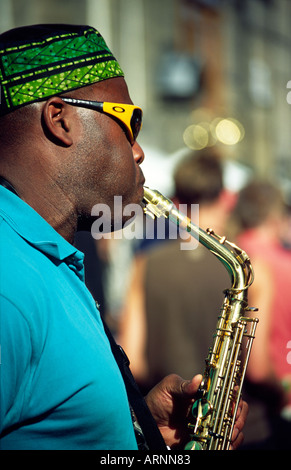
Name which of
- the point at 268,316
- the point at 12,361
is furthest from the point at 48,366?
the point at 268,316

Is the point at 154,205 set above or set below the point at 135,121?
below

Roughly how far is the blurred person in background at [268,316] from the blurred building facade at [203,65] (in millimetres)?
5031

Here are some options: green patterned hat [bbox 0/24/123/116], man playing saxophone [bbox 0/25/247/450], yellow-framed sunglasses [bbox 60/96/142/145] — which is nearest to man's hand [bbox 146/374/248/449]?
man playing saxophone [bbox 0/25/247/450]

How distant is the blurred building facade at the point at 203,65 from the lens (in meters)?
11.3

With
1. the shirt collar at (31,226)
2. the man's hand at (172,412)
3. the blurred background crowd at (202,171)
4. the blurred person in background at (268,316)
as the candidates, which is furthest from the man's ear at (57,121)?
the blurred person in background at (268,316)

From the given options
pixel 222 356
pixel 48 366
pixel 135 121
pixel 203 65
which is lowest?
pixel 222 356

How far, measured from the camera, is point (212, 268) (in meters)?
4.17

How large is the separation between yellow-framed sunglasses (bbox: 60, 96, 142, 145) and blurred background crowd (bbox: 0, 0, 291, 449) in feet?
6.27

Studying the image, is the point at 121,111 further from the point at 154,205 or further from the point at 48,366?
the point at 48,366

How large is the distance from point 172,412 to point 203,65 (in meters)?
12.1

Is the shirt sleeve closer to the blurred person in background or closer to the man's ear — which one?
the man's ear

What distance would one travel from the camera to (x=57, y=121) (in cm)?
203
